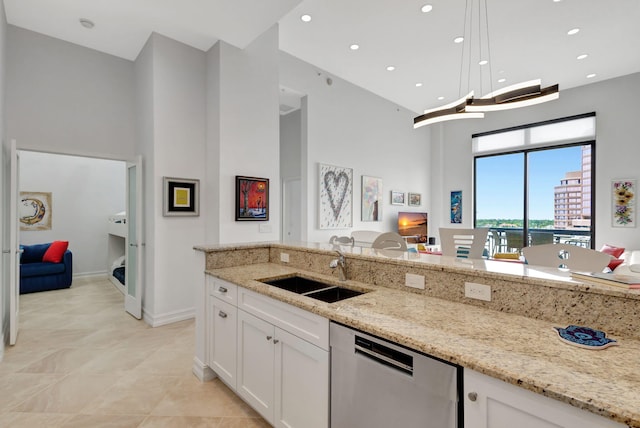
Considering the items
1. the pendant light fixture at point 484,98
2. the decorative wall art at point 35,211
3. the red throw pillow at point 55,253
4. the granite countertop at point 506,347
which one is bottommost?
the red throw pillow at point 55,253

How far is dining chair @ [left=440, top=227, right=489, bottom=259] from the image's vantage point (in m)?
2.92

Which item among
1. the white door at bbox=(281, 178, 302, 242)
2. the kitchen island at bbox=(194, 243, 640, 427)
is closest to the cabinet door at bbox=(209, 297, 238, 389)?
the kitchen island at bbox=(194, 243, 640, 427)

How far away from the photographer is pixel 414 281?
172cm

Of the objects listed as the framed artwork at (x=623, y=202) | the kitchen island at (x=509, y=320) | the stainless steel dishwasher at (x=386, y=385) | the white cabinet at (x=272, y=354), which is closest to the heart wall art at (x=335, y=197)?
the white cabinet at (x=272, y=354)

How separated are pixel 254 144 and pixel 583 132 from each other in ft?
22.1

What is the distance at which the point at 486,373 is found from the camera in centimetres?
90

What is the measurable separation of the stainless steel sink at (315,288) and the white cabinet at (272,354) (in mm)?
269

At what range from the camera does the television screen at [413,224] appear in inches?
282

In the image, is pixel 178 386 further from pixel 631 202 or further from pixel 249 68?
pixel 631 202

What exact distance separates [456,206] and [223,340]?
733 centimetres

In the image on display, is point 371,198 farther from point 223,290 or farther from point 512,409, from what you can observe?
point 512,409

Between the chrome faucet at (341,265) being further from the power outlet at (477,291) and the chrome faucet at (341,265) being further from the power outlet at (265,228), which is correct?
the power outlet at (265,228)

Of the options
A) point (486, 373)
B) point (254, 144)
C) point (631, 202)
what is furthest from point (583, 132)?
point (486, 373)

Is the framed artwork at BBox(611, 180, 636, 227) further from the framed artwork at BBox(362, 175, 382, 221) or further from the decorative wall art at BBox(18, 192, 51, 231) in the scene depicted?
the decorative wall art at BBox(18, 192, 51, 231)
